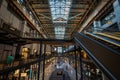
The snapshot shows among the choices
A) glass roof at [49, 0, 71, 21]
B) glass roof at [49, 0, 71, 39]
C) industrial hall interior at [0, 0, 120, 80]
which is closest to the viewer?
industrial hall interior at [0, 0, 120, 80]

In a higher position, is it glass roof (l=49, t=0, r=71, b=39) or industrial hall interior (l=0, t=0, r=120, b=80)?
glass roof (l=49, t=0, r=71, b=39)

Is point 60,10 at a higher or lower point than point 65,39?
higher

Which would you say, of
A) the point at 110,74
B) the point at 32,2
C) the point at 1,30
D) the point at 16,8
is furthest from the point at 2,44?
the point at 110,74

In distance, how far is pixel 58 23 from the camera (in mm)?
36281

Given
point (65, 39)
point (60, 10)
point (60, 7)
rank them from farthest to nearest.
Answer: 1. point (60, 10)
2. point (60, 7)
3. point (65, 39)

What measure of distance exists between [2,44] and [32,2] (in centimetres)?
1277

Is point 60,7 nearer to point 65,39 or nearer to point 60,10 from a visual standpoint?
point 60,10

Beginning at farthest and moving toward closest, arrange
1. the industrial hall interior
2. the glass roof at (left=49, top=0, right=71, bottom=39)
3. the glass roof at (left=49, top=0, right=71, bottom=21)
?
the glass roof at (left=49, top=0, right=71, bottom=39) → the glass roof at (left=49, top=0, right=71, bottom=21) → the industrial hall interior

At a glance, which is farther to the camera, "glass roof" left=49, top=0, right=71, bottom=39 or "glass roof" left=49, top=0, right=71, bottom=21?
"glass roof" left=49, top=0, right=71, bottom=39

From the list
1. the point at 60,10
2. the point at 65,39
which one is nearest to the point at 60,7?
the point at 60,10

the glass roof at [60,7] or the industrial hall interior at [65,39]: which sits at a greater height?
the glass roof at [60,7]

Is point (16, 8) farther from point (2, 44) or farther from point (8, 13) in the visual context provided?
point (2, 44)

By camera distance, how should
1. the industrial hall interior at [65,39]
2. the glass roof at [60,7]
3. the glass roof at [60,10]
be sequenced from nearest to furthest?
1. the industrial hall interior at [65,39]
2. the glass roof at [60,7]
3. the glass roof at [60,10]

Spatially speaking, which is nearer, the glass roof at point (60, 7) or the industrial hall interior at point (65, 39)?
the industrial hall interior at point (65, 39)
